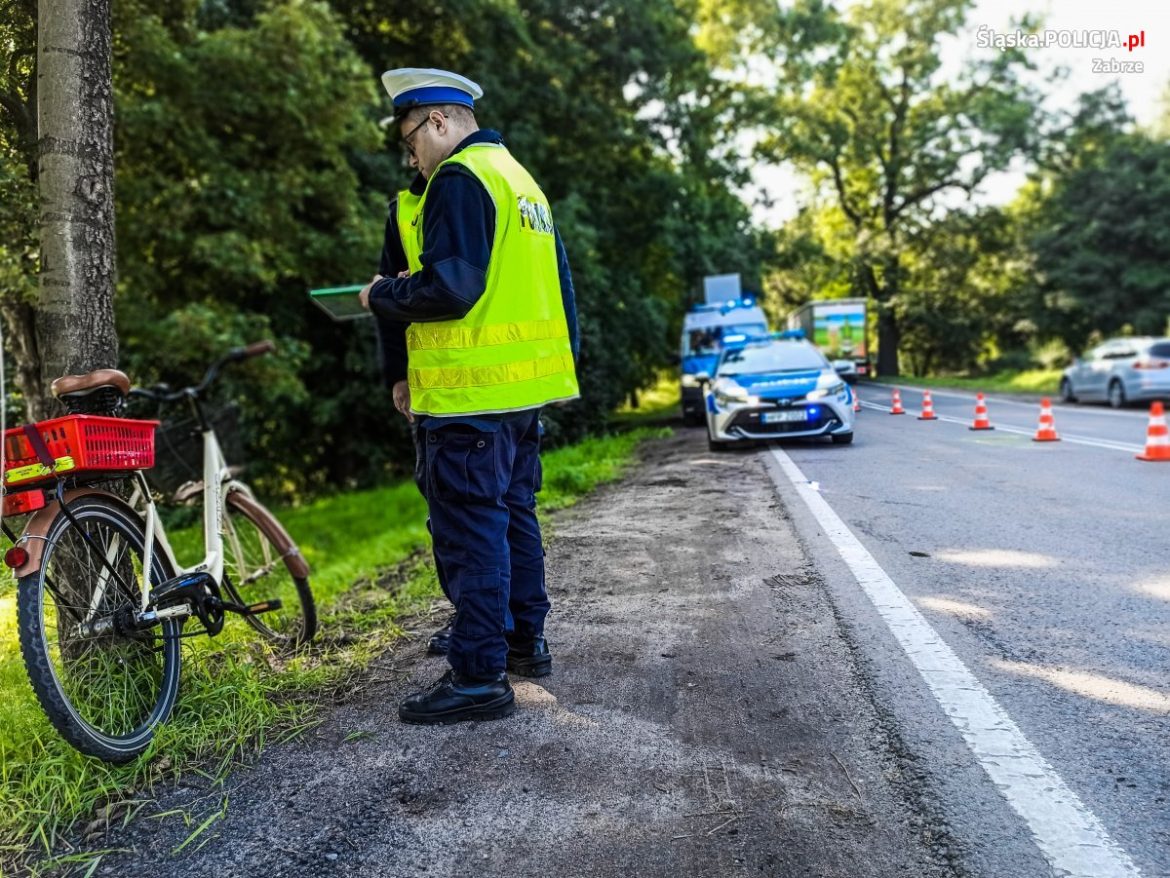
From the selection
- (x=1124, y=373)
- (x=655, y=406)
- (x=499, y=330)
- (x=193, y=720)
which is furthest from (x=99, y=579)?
(x=655, y=406)

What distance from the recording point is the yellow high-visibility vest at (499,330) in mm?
3102

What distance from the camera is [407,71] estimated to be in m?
3.21

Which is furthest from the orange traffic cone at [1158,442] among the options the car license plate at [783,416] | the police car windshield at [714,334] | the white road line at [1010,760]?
the police car windshield at [714,334]

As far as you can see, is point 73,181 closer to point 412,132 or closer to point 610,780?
point 412,132

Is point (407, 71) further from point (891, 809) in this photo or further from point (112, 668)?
point (891, 809)

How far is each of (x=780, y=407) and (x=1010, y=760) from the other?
8.91 m

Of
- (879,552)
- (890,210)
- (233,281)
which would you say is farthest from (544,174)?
(890,210)

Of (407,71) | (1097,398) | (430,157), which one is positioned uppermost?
(407,71)

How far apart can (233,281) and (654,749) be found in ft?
38.6

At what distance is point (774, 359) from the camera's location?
12.4 meters

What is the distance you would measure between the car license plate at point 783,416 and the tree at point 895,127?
2262cm

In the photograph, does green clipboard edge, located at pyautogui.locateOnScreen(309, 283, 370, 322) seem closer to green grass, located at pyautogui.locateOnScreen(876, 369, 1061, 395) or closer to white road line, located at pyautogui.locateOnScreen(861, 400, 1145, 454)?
white road line, located at pyautogui.locateOnScreen(861, 400, 1145, 454)

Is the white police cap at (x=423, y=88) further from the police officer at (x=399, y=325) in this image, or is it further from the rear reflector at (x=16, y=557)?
the rear reflector at (x=16, y=557)

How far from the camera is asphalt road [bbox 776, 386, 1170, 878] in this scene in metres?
2.29
